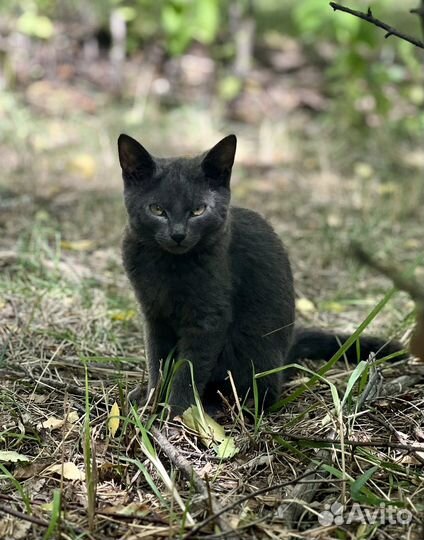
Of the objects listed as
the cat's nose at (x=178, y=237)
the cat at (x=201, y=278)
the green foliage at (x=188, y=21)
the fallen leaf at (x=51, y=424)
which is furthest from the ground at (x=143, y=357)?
the green foliage at (x=188, y=21)

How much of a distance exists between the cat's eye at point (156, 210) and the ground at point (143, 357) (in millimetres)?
643

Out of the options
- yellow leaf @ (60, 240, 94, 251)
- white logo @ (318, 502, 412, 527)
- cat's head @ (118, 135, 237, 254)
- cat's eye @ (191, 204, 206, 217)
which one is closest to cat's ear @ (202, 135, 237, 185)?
cat's head @ (118, 135, 237, 254)

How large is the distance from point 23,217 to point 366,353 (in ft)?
9.29

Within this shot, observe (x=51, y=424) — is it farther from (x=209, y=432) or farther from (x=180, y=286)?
(x=180, y=286)

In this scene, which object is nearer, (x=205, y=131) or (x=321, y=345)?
(x=321, y=345)

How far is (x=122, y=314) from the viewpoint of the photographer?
3559 millimetres

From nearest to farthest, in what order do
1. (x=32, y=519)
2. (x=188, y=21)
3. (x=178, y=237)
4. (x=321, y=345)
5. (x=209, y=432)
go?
(x=32, y=519) < (x=209, y=432) < (x=178, y=237) < (x=321, y=345) < (x=188, y=21)

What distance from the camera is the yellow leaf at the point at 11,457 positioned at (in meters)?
2.23

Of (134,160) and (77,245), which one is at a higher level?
(134,160)

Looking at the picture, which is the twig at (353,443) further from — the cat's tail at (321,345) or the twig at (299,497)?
the cat's tail at (321,345)

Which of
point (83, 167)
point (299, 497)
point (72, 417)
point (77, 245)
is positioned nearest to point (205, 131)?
point (83, 167)

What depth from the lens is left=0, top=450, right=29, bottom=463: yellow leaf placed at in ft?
7.31

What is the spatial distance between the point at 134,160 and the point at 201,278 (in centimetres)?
56

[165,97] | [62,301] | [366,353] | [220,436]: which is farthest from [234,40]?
[220,436]
